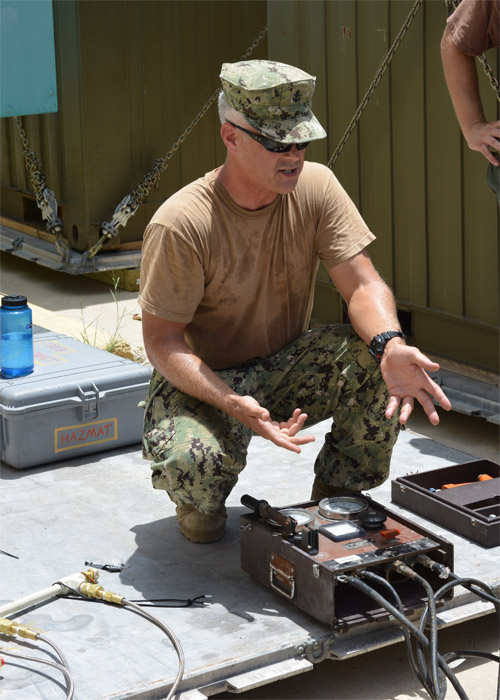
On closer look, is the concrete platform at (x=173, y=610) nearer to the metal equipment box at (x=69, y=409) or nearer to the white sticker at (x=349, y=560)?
the metal equipment box at (x=69, y=409)

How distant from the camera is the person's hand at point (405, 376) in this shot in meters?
3.17

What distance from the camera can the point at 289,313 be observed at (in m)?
3.67

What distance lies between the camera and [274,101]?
130 inches

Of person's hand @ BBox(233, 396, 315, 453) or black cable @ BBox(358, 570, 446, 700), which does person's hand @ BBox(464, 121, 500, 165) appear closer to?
person's hand @ BBox(233, 396, 315, 453)

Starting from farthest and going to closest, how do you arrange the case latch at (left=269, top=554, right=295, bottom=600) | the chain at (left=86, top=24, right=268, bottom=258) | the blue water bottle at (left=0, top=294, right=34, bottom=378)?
the chain at (left=86, top=24, right=268, bottom=258) < the blue water bottle at (left=0, top=294, right=34, bottom=378) < the case latch at (left=269, top=554, right=295, bottom=600)

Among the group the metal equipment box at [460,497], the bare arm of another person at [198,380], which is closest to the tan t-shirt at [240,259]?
the bare arm of another person at [198,380]

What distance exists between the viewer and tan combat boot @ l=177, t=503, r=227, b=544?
3.54 m

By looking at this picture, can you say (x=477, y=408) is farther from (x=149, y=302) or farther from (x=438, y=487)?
(x=149, y=302)

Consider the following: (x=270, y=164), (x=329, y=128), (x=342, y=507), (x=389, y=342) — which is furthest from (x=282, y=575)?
(x=329, y=128)

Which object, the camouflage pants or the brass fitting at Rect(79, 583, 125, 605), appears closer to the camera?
the brass fitting at Rect(79, 583, 125, 605)

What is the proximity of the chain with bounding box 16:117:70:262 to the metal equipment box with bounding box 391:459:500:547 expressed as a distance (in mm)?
3929

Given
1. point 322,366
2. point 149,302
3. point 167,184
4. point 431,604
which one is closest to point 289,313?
point 322,366

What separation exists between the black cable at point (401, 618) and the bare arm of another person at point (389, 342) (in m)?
0.47

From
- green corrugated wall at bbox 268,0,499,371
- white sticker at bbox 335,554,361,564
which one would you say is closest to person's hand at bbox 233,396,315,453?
white sticker at bbox 335,554,361,564
